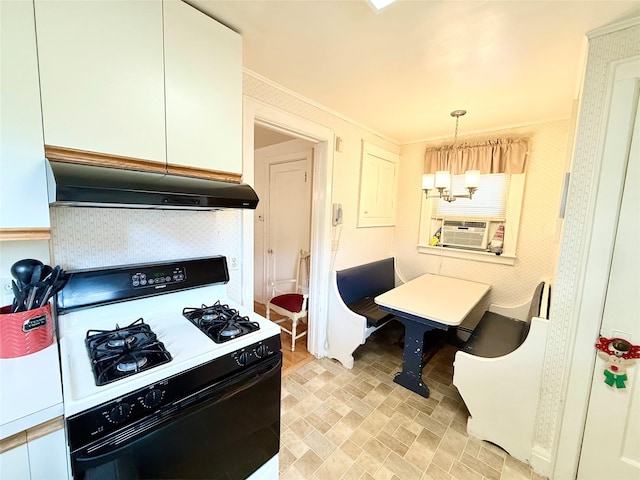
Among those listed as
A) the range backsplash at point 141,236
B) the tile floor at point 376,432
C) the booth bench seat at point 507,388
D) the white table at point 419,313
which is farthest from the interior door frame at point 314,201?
the booth bench seat at point 507,388

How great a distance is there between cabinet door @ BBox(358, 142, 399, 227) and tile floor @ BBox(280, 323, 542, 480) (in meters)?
1.59

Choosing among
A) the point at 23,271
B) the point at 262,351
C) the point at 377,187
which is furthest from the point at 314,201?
the point at 23,271

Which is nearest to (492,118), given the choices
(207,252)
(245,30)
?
(245,30)

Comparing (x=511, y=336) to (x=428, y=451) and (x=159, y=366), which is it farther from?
(x=159, y=366)

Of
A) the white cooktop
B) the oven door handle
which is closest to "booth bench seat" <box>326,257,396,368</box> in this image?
the white cooktop

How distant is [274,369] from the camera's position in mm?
1272

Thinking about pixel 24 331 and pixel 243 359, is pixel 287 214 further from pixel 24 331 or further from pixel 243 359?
pixel 24 331

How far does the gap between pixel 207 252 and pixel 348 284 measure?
151 cm

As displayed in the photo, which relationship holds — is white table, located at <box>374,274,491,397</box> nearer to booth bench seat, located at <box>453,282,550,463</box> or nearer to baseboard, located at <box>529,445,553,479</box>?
booth bench seat, located at <box>453,282,550,463</box>

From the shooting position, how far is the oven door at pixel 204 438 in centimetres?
84

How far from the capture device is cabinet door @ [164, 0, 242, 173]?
3.84 ft

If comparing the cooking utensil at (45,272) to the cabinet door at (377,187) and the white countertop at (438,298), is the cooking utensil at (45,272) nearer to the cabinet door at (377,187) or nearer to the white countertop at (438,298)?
the white countertop at (438,298)

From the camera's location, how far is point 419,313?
2.05 meters

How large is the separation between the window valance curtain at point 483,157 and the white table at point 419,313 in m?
1.29
